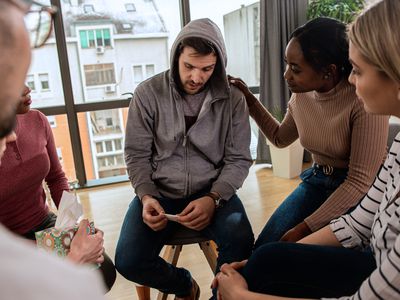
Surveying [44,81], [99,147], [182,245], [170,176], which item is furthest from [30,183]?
[99,147]

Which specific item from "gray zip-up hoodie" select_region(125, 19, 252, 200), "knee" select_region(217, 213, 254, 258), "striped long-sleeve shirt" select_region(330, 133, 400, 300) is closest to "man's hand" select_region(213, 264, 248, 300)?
"knee" select_region(217, 213, 254, 258)

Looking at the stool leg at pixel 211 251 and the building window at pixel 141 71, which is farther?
the building window at pixel 141 71

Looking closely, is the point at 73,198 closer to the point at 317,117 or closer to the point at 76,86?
the point at 317,117

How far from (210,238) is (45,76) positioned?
257cm

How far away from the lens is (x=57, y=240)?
3.64 ft

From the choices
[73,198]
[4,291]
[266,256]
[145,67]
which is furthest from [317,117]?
[145,67]

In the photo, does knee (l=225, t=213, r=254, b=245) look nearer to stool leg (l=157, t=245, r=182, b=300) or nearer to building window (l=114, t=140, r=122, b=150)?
stool leg (l=157, t=245, r=182, b=300)

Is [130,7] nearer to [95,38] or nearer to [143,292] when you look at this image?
[95,38]

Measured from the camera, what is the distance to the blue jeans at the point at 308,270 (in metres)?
0.97

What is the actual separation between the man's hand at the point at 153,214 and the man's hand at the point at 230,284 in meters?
0.31

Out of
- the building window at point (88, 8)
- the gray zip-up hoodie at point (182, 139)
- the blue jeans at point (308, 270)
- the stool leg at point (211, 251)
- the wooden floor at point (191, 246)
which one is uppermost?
the building window at point (88, 8)

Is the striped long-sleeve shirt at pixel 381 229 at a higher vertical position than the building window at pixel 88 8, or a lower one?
lower

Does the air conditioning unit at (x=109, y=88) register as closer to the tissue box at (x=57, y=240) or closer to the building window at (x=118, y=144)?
the building window at (x=118, y=144)

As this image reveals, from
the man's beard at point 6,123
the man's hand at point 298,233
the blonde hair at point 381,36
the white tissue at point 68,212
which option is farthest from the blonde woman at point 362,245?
the man's beard at point 6,123
